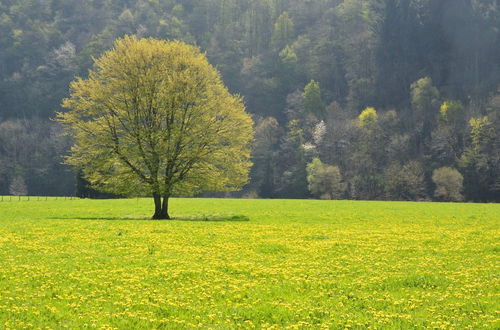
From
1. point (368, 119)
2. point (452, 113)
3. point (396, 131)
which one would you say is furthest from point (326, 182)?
point (452, 113)

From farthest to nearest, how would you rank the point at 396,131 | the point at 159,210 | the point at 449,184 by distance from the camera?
1. the point at 396,131
2. the point at 449,184
3. the point at 159,210

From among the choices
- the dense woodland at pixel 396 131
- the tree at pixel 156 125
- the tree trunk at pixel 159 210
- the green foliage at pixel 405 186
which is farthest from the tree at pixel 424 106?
the tree trunk at pixel 159 210

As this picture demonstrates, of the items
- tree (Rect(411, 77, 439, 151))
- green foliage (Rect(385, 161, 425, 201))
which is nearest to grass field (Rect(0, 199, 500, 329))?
green foliage (Rect(385, 161, 425, 201))

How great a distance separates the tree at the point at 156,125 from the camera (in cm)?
4234

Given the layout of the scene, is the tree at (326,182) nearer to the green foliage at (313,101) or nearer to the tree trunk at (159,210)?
the green foliage at (313,101)

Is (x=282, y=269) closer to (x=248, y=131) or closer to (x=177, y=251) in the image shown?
(x=177, y=251)

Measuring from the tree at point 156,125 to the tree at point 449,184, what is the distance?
98.2 meters

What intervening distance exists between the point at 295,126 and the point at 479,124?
215 feet

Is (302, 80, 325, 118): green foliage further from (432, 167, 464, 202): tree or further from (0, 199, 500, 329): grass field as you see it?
(0, 199, 500, 329): grass field

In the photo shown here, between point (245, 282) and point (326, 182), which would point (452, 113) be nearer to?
point (326, 182)

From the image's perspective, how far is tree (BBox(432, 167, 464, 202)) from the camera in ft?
419

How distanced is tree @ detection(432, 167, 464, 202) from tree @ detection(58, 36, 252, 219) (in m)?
98.2

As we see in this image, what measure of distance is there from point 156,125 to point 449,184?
104m

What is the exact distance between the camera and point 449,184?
12825 centimetres
